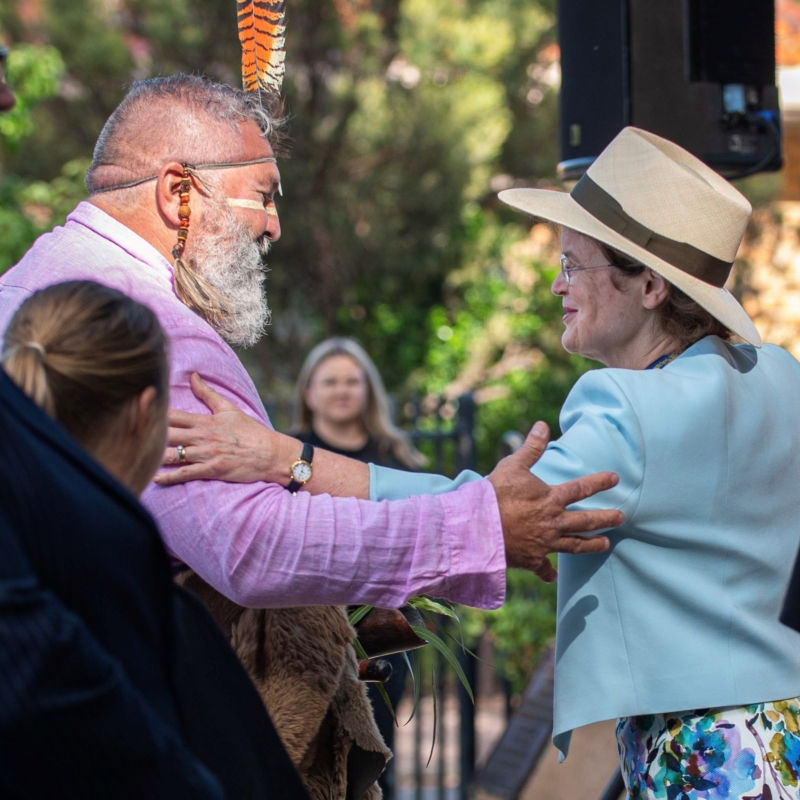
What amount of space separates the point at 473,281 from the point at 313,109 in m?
2.14

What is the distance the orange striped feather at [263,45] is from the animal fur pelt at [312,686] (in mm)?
1133

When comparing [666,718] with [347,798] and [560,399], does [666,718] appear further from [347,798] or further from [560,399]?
[560,399]

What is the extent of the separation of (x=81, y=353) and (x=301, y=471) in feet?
2.18

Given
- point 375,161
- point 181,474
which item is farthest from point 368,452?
point 375,161

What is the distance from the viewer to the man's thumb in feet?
6.20

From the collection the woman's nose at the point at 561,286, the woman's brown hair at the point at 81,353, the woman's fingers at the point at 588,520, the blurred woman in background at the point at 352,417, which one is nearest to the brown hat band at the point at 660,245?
the woman's nose at the point at 561,286

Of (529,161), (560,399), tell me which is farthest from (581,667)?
(529,161)

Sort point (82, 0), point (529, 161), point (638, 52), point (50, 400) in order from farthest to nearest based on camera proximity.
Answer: point (529, 161) < point (82, 0) < point (638, 52) < point (50, 400)

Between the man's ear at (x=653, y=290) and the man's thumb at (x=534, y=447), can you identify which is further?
the man's ear at (x=653, y=290)

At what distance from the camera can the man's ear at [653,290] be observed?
2.07m

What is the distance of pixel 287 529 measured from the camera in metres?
1.77

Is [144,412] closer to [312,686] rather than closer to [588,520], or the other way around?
[312,686]

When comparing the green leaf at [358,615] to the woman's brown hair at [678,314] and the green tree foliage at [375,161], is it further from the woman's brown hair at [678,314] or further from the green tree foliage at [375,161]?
the green tree foliage at [375,161]

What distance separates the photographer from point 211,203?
6.82ft
